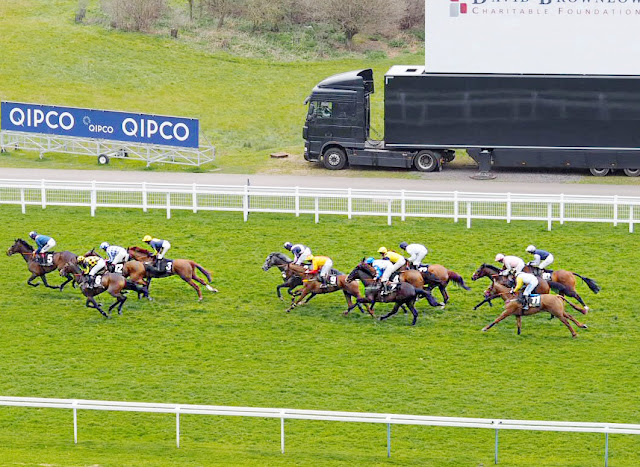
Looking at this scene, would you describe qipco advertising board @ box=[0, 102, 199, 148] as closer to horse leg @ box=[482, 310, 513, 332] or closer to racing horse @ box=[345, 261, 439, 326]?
racing horse @ box=[345, 261, 439, 326]

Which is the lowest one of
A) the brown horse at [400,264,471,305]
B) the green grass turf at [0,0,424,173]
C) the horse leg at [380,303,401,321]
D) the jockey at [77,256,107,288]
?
the horse leg at [380,303,401,321]

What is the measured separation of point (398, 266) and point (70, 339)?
6.19 m

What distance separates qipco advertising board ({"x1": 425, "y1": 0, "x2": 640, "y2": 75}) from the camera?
39.2 m

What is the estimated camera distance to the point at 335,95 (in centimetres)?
4019

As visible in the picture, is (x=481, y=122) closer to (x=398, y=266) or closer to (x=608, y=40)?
(x=608, y=40)

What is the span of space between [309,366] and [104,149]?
2036 centimetres

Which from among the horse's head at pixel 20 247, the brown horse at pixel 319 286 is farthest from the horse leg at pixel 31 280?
the brown horse at pixel 319 286

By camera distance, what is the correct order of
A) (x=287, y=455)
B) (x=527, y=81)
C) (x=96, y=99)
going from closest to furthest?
1. (x=287, y=455)
2. (x=527, y=81)
3. (x=96, y=99)

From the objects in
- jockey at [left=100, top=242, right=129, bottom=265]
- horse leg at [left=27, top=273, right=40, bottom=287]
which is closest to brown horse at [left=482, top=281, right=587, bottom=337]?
jockey at [left=100, top=242, right=129, bottom=265]

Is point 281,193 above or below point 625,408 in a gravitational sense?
above

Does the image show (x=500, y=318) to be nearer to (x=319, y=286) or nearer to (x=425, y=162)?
(x=319, y=286)

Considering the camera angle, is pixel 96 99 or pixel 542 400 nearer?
pixel 542 400

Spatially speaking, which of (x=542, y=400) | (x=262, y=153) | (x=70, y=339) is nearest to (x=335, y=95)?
(x=262, y=153)

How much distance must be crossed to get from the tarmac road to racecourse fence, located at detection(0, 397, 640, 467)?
18.1m
